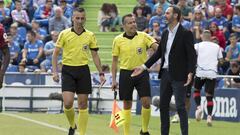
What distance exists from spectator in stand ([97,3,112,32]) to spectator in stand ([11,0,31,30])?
240cm

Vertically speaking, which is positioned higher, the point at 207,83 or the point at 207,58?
the point at 207,58

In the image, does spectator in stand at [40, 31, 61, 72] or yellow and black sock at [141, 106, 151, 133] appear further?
spectator in stand at [40, 31, 61, 72]

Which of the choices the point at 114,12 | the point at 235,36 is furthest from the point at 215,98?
the point at 114,12

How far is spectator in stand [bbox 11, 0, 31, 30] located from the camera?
30203 mm

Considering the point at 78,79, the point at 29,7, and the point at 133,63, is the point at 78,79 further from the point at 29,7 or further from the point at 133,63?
the point at 29,7

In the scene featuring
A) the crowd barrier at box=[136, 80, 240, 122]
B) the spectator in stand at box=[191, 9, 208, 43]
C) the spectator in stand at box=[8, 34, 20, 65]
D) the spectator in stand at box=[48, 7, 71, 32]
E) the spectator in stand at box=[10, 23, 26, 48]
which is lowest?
the crowd barrier at box=[136, 80, 240, 122]

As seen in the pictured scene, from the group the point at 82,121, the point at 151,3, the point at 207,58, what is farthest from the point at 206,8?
the point at 82,121

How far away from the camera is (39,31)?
30.0m

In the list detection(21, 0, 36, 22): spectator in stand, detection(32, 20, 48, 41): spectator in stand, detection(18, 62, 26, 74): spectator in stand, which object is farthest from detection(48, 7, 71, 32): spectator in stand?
detection(18, 62, 26, 74): spectator in stand

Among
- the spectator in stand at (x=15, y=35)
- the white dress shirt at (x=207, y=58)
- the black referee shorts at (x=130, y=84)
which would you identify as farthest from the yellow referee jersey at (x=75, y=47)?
the spectator in stand at (x=15, y=35)

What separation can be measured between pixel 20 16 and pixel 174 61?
1590cm

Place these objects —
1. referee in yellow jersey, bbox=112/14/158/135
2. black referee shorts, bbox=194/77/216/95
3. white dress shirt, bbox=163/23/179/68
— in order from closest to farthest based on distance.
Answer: white dress shirt, bbox=163/23/179/68, referee in yellow jersey, bbox=112/14/158/135, black referee shorts, bbox=194/77/216/95

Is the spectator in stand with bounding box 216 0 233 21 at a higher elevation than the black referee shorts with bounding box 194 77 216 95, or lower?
higher

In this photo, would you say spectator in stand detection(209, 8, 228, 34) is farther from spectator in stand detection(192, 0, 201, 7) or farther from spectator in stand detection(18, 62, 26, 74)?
spectator in stand detection(18, 62, 26, 74)
